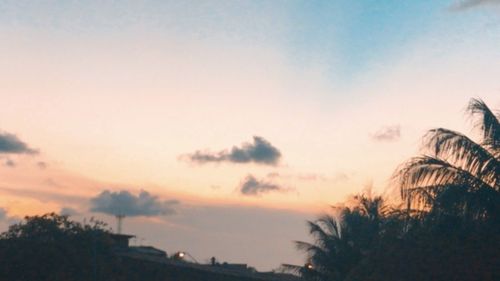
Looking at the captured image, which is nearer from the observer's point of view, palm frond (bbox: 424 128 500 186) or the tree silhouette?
palm frond (bbox: 424 128 500 186)

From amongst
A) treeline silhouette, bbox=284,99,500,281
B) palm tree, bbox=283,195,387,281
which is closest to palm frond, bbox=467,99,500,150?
treeline silhouette, bbox=284,99,500,281

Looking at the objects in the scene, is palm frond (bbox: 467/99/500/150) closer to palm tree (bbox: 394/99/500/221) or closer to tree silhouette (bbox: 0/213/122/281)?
palm tree (bbox: 394/99/500/221)

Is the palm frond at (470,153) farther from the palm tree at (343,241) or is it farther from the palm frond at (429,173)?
the palm tree at (343,241)

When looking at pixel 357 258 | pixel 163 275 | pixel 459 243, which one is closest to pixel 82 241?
pixel 163 275

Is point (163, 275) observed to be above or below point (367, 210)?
below

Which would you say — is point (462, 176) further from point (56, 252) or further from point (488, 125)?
point (56, 252)

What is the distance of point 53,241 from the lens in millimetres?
31922

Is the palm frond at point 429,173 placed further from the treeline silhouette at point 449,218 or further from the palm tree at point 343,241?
the palm tree at point 343,241

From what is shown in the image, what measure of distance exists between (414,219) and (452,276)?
241cm

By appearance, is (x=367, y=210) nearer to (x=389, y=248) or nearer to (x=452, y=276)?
(x=389, y=248)

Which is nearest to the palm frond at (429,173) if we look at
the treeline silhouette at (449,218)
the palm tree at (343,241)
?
the treeline silhouette at (449,218)

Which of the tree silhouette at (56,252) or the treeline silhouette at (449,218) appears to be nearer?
the treeline silhouette at (449,218)

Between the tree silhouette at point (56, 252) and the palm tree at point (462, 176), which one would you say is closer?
the palm tree at point (462, 176)

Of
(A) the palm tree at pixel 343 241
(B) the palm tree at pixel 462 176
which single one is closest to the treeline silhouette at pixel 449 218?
(B) the palm tree at pixel 462 176
